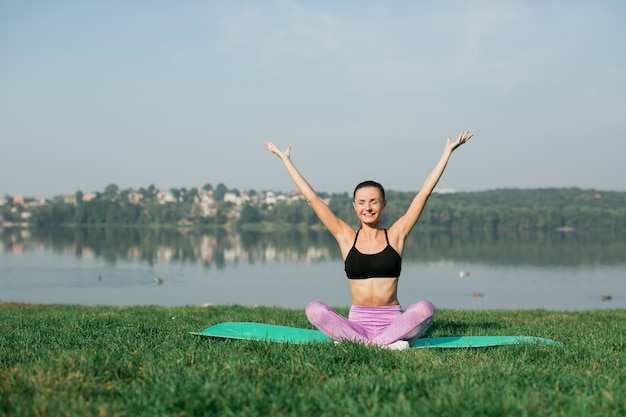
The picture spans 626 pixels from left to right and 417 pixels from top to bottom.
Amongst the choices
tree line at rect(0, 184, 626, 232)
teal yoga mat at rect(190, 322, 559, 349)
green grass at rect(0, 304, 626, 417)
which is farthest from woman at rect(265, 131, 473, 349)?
tree line at rect(0, 184, 626, 232)

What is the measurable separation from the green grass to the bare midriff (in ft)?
2.56

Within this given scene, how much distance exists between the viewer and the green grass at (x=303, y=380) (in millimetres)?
3270

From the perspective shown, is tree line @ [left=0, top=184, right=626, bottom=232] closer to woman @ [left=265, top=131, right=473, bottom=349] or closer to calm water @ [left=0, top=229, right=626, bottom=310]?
calm water @ [left=0, top=229, right=626, bottom=310]

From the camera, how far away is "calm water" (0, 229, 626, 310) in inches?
1220

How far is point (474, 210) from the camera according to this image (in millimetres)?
125750

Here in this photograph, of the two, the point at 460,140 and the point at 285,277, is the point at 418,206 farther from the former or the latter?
the point at 285,277

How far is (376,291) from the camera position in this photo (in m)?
5.90

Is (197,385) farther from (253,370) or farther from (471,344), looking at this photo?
(471,344)

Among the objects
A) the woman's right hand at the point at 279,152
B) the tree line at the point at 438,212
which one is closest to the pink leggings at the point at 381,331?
the woman's right hand at the point at 279,152

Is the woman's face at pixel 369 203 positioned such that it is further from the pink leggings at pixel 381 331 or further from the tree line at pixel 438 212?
the tree line at pixel 438 212

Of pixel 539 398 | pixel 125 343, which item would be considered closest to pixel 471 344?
pixel 539 398

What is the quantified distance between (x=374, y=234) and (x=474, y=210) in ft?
404

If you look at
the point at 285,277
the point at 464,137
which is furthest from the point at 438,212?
the point at 464,137

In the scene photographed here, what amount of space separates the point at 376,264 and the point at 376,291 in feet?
0.74
